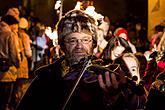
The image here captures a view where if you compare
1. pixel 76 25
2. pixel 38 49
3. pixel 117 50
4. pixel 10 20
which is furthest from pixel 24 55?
pixel 76 25

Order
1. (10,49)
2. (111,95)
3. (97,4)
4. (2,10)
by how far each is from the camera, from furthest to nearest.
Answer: (97,4) < (2,10) < (10,49) < (111,95)

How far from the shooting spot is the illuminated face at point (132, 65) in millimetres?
7890

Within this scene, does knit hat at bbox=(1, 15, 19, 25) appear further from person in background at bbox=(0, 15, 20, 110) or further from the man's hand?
the man's hand

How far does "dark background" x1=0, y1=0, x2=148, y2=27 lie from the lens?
79.6 ft

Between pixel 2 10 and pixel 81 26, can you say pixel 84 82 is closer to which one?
pixel 81 26

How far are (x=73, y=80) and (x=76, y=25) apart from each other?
2.26 feet

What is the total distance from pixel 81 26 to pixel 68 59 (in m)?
0.35

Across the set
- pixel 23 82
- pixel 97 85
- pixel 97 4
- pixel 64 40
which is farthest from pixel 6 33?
pixel 97 4

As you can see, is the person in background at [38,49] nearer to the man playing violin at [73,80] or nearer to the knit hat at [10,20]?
the knit hat at [10,20]

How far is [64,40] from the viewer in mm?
5336

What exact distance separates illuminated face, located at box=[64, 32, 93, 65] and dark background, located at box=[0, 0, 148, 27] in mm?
18325

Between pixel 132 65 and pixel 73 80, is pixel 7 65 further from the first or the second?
pixel 73 80

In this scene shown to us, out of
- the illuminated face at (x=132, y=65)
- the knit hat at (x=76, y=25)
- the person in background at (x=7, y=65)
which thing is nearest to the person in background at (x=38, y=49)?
the person in background at (x=7, y=65)

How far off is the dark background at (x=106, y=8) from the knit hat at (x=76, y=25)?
1817 centimetres
